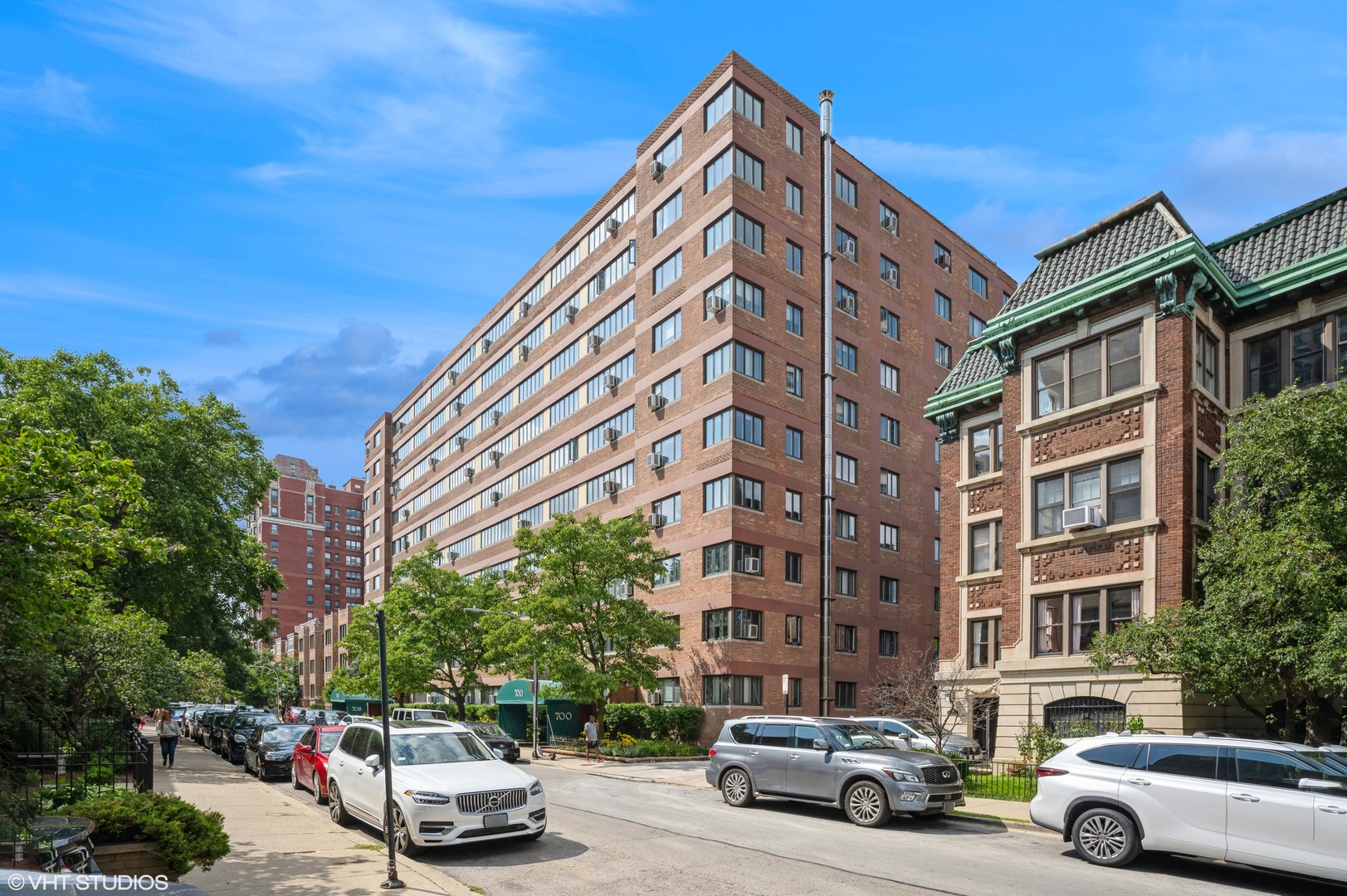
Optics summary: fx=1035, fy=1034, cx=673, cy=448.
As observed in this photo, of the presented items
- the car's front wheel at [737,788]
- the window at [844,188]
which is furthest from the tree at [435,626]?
the car's front wheel at [737,788]

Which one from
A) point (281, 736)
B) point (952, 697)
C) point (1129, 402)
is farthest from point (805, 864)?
point (952, 697)

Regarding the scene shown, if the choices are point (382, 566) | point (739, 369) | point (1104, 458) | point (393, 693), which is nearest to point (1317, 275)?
point (1104, 458)

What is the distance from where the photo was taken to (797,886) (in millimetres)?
12016

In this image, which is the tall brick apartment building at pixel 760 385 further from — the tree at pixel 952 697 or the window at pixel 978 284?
the tree at pixel 952 697

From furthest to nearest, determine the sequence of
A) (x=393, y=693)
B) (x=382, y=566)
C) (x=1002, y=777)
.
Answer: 1. (x=382, y=566)
2. (x=393, y=693)
3. (x=1002, y=777)

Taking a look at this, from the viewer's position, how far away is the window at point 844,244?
168 ft

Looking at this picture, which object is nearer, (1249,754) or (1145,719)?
(1249,754)

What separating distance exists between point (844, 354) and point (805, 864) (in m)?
39.0

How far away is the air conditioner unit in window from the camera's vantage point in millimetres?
25219

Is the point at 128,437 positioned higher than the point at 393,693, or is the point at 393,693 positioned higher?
the point at 128,437

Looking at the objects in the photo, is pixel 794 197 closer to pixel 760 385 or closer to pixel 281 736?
pixel 760 385

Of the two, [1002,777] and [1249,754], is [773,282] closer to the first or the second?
[1002,777]

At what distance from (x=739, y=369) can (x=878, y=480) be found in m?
12.1

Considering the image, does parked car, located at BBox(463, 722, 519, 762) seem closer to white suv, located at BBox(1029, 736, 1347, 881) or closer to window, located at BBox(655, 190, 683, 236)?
white suv, located at BBox(1029, 736, 1347, 881)
